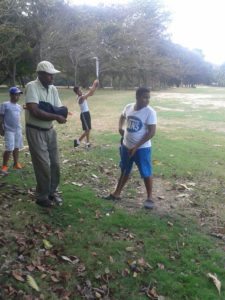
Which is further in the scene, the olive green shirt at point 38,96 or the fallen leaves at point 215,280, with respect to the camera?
the olive green shirt at point 38,96

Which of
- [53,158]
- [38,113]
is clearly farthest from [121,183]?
[38,113]

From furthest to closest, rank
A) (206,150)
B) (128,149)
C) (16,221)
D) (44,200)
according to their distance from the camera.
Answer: (206,150) < (128,149) < (44,200) < (16,221)

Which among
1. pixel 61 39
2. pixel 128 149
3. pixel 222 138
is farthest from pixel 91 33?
pixel 128 149

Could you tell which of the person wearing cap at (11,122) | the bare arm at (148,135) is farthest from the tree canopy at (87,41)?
the bare arm at (148,135)

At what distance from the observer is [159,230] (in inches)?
244

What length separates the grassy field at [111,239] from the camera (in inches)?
189

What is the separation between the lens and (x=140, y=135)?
21.9ft

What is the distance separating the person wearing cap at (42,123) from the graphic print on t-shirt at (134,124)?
1.18m

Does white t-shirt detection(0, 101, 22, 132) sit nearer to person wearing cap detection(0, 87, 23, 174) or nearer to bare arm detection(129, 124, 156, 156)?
person wearing cap detection(0, 87, 23, 174)

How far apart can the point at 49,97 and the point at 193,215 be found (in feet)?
10.0

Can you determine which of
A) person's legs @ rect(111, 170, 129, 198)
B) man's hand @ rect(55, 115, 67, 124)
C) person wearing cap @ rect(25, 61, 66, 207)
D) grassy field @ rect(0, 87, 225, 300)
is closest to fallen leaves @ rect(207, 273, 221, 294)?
grassy field @ rect(0, 87, 225, 300)

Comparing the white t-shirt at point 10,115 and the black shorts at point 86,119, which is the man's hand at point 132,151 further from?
the black shorts at point 86,119

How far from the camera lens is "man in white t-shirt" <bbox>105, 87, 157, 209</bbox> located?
259 inches

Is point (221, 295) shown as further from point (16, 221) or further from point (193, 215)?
point (16, 221)
